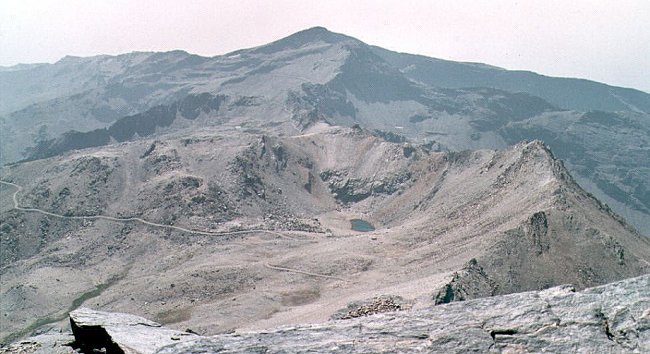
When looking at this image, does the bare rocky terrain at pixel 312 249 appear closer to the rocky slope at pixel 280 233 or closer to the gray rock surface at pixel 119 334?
the gray rock surface at pixel 119 334

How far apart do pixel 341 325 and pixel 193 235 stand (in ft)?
409

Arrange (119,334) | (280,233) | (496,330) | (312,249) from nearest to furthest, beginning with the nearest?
1. (496,330)
2. (119,334)
3. (312,249)
4. (280,233)

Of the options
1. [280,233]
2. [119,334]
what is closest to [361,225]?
[280,233]

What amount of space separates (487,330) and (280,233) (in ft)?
397

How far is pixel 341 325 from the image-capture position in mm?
18094

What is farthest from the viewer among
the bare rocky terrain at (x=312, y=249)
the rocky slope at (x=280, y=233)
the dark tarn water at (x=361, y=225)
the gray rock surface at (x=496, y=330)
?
the dark tarn water at (x=361, y=225)

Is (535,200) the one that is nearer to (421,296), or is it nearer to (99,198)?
(421,296)

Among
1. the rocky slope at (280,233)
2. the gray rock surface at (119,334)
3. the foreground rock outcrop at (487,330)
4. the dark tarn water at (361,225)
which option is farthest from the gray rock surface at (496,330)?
the dark tarn water at (361,225)

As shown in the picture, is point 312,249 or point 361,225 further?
point 361,225

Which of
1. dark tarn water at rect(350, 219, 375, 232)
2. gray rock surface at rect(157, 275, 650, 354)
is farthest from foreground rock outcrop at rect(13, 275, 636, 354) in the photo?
dark tarn water at rect(350, 219, 375, 232)

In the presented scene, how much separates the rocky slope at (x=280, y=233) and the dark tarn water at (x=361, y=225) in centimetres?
225

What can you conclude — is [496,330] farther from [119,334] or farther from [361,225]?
[361,225]

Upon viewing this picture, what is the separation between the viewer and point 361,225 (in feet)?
526

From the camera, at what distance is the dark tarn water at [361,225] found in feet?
511
